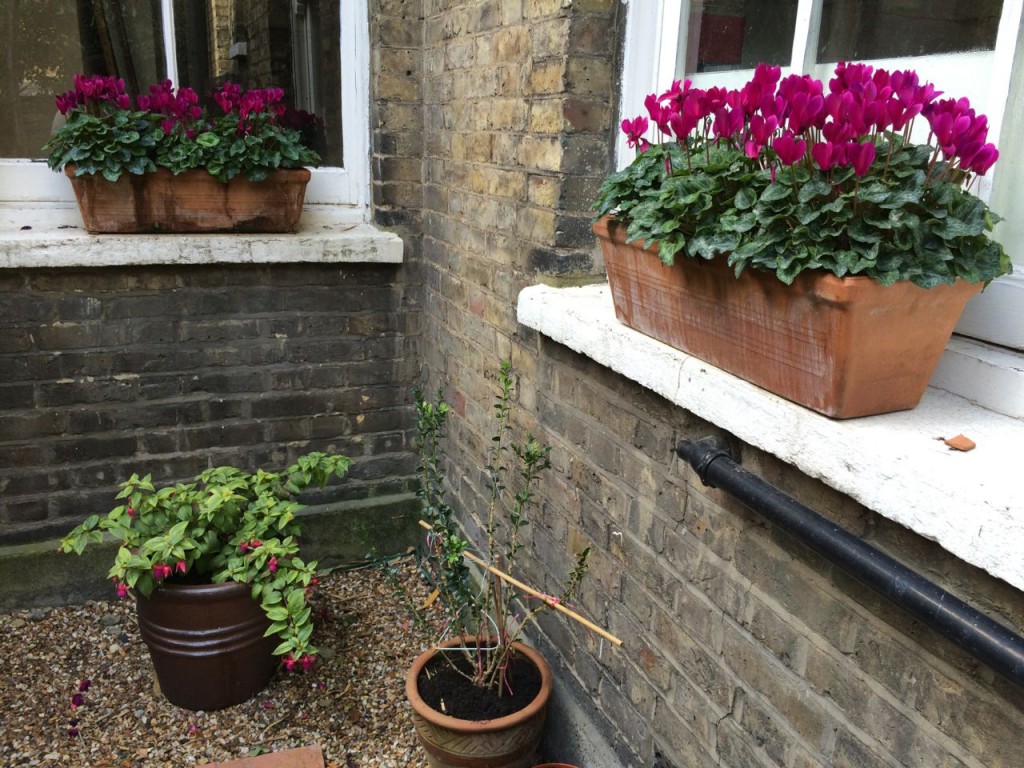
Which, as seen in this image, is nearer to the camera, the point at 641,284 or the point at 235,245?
the point at 641,284

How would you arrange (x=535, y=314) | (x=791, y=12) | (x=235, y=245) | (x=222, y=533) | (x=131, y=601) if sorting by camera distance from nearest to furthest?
(x=791, y=12) < (x=535, y=314) < (x=222, y=533) < (x=235, y=245) < (x=131, y=601)

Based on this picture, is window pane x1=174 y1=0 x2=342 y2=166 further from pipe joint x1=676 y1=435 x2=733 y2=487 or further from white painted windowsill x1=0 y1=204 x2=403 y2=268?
pipe joint x1=676 y1=435 x2=733 y2=487

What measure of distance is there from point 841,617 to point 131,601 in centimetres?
274

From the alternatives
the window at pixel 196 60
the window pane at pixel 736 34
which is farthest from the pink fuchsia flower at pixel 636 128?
the window at pixel 196 60

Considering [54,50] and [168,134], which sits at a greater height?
[54,50]

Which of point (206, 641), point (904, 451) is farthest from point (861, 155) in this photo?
point (206, 641)

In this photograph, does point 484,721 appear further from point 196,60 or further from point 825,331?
point 196,60

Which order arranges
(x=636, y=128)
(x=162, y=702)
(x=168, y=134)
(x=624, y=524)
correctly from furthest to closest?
(x=168, y=134) < (x=162, y=702) < (x=624, y=524) < (x=636, y=128)

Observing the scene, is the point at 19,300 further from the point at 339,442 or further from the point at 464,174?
the point at 464,174

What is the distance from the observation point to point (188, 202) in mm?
2832

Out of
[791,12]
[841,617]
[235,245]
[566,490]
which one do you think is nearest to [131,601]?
[235,245]

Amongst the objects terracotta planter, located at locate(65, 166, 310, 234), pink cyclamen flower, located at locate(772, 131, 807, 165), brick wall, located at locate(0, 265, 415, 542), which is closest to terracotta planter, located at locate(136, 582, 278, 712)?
brick wall, located at locate(0, 265, 415, 542)

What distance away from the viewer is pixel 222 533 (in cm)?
259

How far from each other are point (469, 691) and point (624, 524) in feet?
2.25
